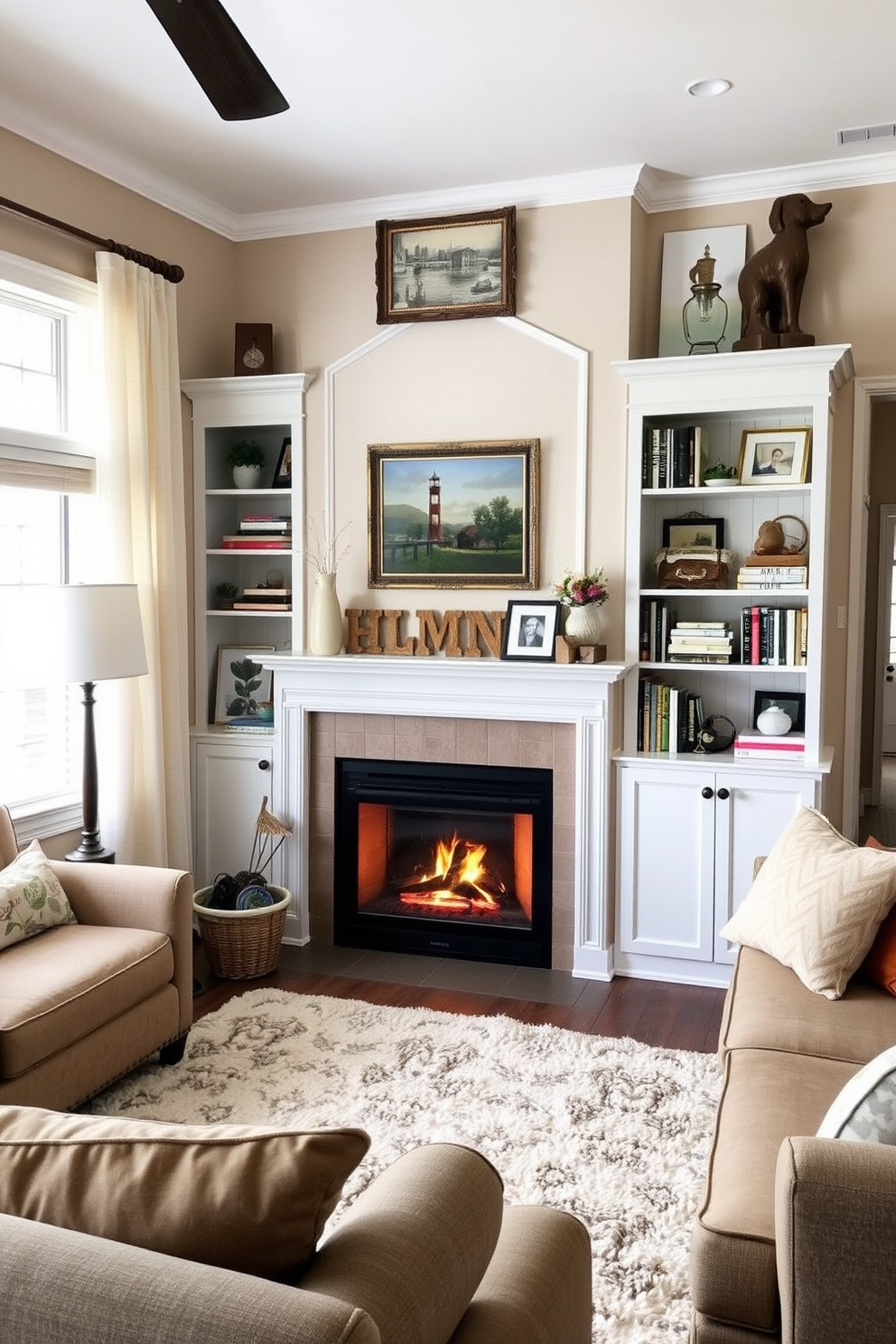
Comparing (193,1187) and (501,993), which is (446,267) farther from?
(193,1187)

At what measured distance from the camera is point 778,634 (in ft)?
13.3

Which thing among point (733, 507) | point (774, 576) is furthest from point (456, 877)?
point (733, 507)

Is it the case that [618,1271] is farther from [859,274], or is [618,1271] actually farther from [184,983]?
[859,274]

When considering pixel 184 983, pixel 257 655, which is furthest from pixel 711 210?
pixel 184 983

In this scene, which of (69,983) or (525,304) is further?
(525,304)

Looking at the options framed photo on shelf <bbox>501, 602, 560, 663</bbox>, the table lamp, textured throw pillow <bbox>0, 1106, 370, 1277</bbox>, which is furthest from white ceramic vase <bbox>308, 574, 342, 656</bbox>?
textured throw pillow <bbox>0, 1106, 370, 1277</bbox>

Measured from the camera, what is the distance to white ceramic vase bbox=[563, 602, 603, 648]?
4.13 metres

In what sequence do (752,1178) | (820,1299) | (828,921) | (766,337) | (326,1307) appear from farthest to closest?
1. (766,337)
2. (828,921)
3. (752,1178)
4. (820,1299)
5. (326,1307)

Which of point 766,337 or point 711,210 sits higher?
point 711,210

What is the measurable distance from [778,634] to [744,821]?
27.5 inches

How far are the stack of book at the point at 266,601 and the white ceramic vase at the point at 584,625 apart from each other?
4.17 feet

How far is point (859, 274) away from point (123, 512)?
2886mm

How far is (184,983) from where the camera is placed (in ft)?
11.0

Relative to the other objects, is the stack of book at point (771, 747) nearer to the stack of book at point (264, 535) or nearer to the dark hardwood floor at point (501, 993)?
the dark hardwood floor at point (501, 993)
